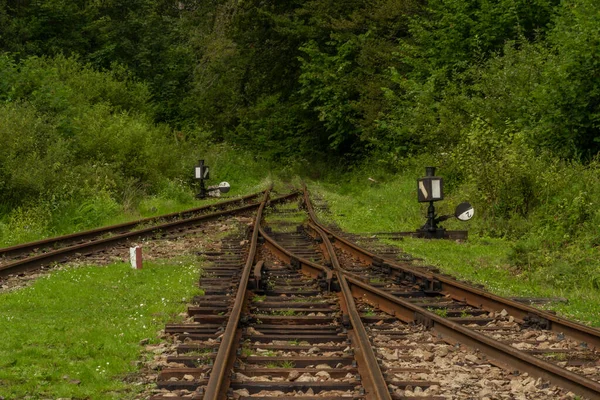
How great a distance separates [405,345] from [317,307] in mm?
1814

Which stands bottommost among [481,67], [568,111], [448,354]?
[448,354]

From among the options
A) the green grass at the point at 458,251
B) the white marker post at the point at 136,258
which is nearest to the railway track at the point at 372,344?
the green grass at the point at 458,251

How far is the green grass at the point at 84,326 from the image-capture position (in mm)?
6117

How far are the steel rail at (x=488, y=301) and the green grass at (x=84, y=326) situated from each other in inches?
110

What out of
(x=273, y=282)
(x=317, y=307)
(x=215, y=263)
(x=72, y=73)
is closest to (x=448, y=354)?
(x=317, y=307)

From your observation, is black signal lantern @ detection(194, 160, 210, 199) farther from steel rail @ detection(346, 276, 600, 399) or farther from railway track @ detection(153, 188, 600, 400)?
steel rail @ detection(346, 276, 600, 399)

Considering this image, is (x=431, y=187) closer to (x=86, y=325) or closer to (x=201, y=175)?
(x=86, y=325)

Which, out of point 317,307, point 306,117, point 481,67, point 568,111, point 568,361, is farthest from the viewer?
point 306,117

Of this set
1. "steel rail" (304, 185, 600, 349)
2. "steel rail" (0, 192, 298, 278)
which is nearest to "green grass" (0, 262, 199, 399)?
"steel rail" (0, 192, 298, 278)

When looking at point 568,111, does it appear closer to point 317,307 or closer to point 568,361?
point 317,307

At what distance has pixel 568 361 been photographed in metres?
6.56

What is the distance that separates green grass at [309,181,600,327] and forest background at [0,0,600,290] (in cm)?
35

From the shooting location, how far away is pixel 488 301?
8883mm

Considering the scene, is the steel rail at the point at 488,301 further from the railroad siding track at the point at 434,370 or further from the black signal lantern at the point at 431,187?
the black signal lantern at the point at 431,187
